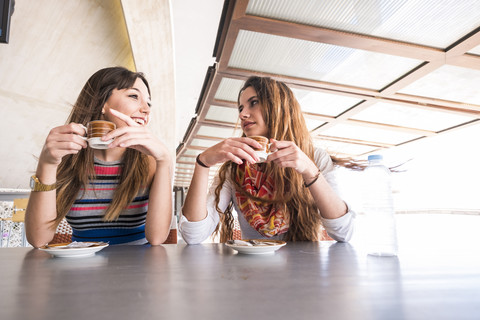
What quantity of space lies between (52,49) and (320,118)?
207 inches

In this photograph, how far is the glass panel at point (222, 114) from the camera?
6.32 m

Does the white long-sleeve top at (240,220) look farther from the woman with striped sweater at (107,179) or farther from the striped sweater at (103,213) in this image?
the striped sweater at (103,213)

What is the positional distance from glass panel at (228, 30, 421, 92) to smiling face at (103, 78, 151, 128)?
8.29ft

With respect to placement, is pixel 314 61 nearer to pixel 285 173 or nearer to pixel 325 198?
pixel 285 173

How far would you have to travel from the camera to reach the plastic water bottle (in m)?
1.02

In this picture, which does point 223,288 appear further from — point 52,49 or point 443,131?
point 443,131

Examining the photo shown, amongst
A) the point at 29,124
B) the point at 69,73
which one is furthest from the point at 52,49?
the point at 29,124

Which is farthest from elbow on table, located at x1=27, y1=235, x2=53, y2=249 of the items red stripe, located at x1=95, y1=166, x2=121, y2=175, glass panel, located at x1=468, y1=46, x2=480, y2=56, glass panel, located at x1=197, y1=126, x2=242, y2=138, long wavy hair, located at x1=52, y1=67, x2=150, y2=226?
glass panel, located at x1=197, y1=126, x2=242, y2=138

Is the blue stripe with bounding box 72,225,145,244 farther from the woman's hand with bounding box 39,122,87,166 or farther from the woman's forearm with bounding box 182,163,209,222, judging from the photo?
the woman's hand with bounding box 39,122,87,166

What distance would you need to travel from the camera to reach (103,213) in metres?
1.54

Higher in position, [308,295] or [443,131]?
[443,131]

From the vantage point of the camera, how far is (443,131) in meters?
7.27

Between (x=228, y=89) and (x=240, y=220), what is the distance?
13.2 feet

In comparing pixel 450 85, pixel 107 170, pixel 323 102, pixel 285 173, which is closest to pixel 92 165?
pixel 107 170
